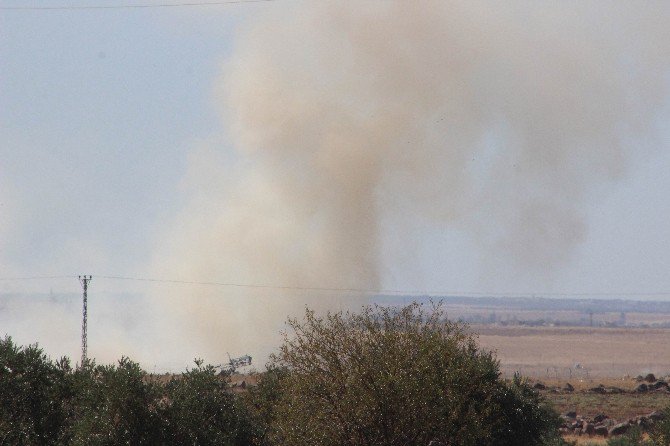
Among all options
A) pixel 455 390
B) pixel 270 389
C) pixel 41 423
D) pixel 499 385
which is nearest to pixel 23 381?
pixel 41 423

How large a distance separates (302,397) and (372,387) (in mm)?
2330

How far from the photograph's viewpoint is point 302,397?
3144 cm

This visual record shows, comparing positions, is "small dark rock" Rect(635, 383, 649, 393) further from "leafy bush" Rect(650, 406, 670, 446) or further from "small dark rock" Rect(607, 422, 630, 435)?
"leafy bush" Rect(650, 406, 670, 446)

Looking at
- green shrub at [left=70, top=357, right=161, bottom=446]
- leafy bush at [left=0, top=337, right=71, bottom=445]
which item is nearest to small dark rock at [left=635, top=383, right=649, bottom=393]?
leafy bush at [left=0, top=337, right=71, bottom=445]

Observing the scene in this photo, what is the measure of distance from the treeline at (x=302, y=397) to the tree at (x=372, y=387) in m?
0.04

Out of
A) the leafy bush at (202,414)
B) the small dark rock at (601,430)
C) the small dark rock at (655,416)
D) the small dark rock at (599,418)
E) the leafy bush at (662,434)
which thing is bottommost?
the small dark rock at (601,430)

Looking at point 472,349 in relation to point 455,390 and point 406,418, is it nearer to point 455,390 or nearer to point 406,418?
point 455,390

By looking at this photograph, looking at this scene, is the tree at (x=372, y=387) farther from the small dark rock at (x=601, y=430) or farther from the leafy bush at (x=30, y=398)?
the small dark rock at (x=601, y=430)

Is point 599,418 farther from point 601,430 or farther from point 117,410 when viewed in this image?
point 117,410

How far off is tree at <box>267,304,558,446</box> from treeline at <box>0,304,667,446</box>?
0.04 metres

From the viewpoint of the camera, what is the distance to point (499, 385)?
147ft

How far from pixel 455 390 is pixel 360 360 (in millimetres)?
3917

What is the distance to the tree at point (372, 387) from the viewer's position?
3053 centimetres

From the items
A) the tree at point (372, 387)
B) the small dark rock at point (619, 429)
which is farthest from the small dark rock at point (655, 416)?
the tree at point (372, 387)
